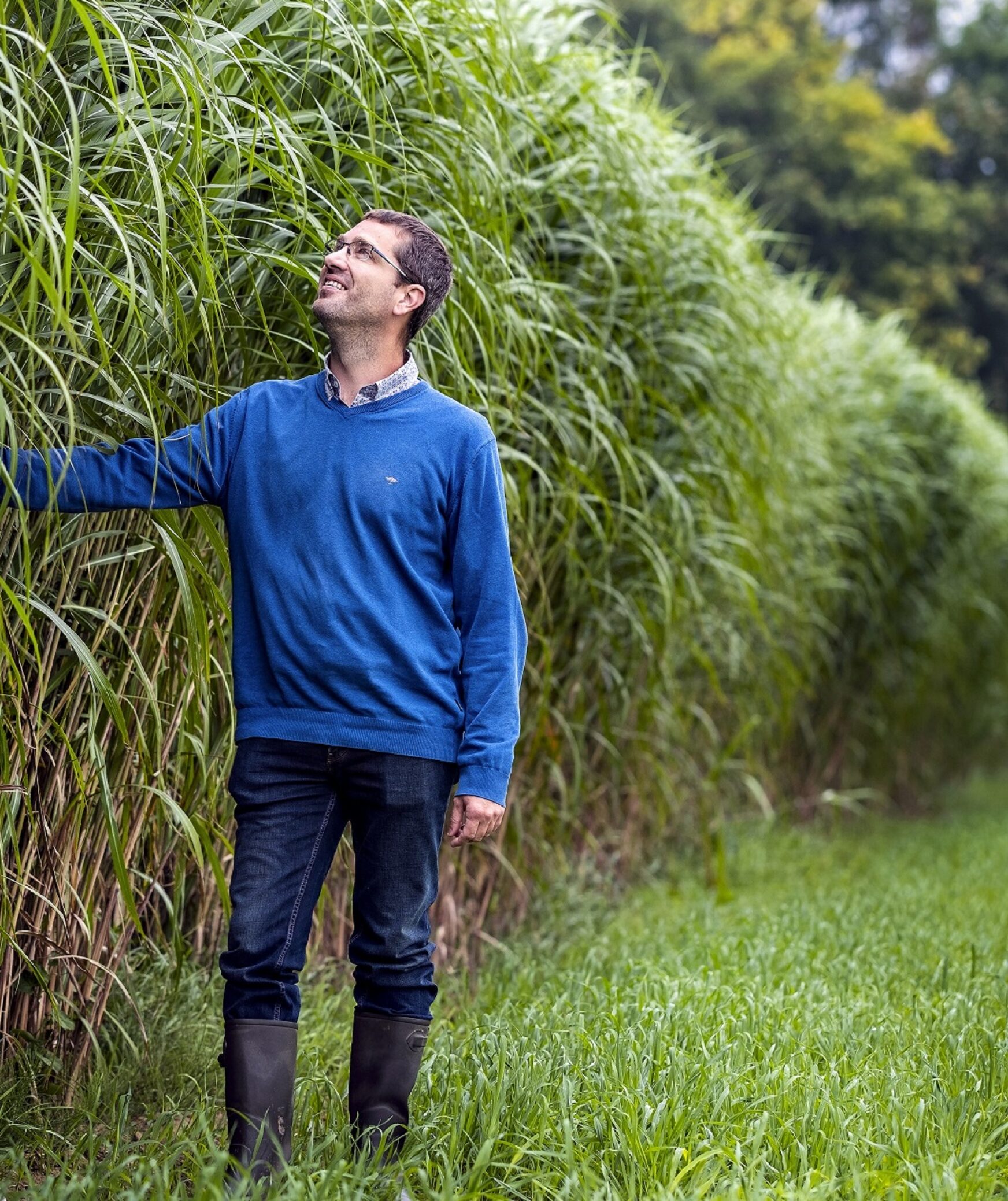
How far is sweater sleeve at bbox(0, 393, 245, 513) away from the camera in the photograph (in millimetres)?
1741

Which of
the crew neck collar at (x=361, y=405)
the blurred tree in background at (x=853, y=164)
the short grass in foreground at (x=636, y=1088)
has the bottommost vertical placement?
the short grass in foreground at (x=636, y=1088)

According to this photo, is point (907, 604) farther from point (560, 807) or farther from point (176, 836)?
point (176, 836)

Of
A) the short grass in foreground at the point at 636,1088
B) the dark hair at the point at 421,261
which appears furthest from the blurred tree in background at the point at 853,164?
the dark hair at the point at 421,261

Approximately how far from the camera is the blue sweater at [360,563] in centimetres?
189

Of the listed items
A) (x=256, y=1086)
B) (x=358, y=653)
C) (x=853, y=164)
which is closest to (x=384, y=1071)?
(x=256, y=1086)

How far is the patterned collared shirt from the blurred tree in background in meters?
15.9

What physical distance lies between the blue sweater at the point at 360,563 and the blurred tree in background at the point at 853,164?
630 inches

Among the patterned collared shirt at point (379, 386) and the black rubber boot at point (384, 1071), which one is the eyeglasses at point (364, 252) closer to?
the patterned collared shirt at point (379, 386)

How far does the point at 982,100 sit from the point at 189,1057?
74.8ft

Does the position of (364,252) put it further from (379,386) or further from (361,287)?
(379,386)

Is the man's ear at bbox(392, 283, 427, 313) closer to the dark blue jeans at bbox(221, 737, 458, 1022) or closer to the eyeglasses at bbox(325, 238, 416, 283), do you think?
the eyeglasses at bbox(325, 238, 416, 283)

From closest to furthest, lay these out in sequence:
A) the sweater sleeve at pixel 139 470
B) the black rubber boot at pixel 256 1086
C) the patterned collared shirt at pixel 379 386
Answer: the sweater sleeve at pixel 139 470 < the black rubber boot at pixel 256 1086 < the patterned collared shirt at pixel 379 386

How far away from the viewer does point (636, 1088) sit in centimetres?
214

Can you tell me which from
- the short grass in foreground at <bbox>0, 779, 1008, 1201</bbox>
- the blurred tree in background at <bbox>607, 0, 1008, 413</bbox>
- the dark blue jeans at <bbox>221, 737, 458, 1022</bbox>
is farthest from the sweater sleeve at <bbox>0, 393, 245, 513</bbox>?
the blurred tree in background at <bbox>607, 0, 1008, 413</bbox>
